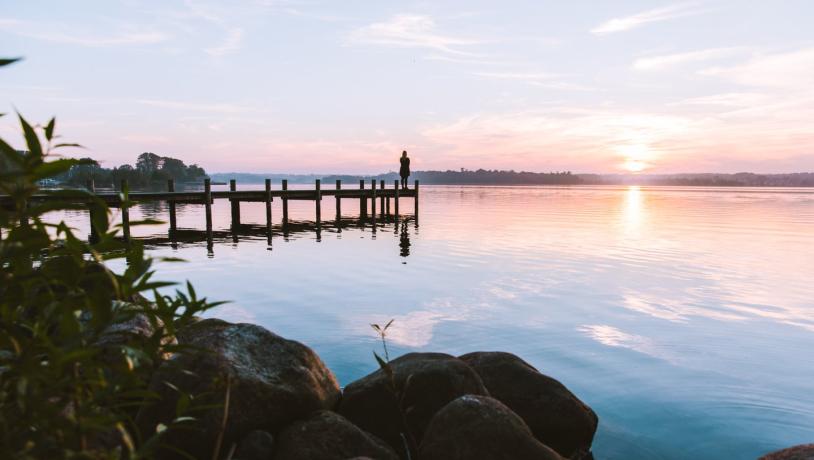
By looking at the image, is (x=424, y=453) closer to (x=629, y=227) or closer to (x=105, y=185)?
(x=629, y=227)

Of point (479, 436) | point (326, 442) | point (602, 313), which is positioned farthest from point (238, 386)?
point (602, 313)

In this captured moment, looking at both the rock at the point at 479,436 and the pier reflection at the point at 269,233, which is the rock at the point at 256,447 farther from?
the pier reflection at the point at 269,233

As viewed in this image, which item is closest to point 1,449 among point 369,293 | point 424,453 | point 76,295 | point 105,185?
point 76,295

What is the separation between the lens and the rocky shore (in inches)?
191

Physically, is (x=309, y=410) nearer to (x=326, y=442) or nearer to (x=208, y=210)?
(x=326, y=442)

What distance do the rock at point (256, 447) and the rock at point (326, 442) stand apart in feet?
0.32

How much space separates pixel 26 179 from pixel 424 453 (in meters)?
4.14

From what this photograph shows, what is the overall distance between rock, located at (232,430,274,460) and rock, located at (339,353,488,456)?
1.13m

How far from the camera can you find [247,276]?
1838 cm

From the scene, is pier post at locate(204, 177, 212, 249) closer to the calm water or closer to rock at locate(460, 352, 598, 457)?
the calm water

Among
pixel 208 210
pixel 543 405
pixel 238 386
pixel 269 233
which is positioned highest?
pixel 208 210

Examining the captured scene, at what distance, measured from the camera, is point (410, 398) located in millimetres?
5926

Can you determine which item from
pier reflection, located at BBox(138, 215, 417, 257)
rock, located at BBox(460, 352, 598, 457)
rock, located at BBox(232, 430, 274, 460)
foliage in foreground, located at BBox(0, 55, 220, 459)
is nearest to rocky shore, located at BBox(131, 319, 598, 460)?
rock, located at BBox(232, 430, 274, 460)

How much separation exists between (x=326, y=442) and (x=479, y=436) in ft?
4.48
